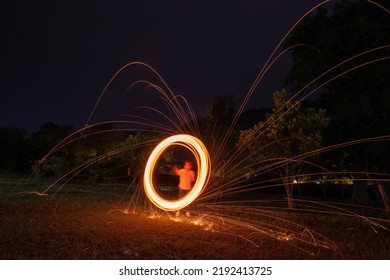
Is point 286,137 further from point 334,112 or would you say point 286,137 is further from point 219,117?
point 219,117

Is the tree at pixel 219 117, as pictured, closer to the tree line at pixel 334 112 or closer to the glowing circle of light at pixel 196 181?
the tree line at pixel 334 112

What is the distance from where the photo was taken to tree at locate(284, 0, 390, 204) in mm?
17656

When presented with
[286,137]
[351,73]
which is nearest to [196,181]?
[286,137]

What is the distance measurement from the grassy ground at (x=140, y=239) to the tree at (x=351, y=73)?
29.3 ft

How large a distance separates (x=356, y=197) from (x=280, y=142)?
7301 mm

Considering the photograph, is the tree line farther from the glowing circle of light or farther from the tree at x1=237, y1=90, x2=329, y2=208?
the glowing circle of light

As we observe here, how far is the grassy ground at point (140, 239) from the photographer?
6527 mm

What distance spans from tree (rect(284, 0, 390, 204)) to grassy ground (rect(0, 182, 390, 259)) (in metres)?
8.94

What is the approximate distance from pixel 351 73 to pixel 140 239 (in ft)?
50.1

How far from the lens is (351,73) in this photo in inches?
739

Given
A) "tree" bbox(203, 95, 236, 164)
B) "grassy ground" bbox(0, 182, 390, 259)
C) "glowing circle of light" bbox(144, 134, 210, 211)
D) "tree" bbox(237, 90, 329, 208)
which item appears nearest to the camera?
"grassy ground" bbox(0, 182, 390, 259)

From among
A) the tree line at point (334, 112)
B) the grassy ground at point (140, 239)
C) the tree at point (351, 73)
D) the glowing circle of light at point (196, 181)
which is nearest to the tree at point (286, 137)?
the tree line at point (334, 112)

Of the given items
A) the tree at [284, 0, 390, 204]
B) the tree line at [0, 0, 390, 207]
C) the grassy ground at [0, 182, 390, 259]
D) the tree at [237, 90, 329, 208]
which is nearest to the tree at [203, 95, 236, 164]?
the tree line at [0, 0, 390, 207]
